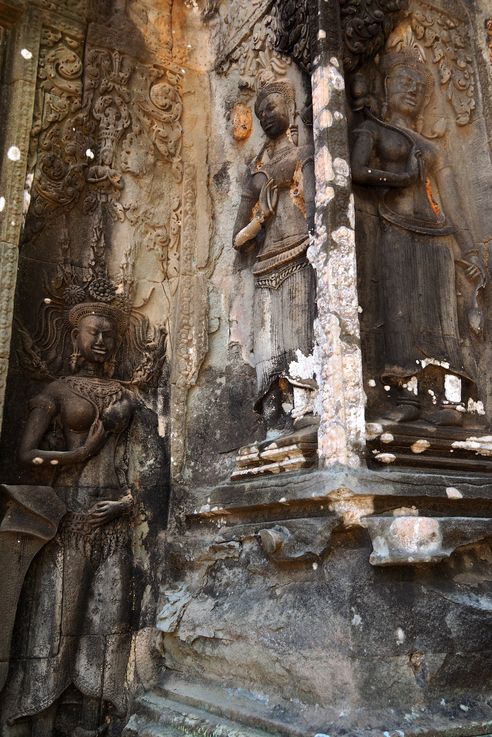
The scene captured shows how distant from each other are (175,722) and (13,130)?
432 centimetres

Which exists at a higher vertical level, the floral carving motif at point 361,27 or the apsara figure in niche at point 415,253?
the floral carving motif at point 361,27

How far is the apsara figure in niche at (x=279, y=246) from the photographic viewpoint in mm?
4832

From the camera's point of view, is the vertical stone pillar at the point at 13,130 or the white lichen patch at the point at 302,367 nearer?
the white lichen patch at the point at 302,367

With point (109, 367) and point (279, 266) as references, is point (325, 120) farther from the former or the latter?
point (109, 367)

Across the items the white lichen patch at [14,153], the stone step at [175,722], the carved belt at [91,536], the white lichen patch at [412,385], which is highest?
the white lichen patch at [14,153]

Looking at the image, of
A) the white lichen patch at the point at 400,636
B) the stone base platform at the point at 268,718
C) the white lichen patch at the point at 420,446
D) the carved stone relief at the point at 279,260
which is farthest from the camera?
the carved stone relief at the point at 279,260

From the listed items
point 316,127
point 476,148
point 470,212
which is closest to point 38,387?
point 316,127

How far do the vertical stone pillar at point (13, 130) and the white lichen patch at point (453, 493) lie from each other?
2.93m

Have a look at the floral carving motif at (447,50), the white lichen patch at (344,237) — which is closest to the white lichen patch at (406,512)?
the white lichen patch at (344,237)

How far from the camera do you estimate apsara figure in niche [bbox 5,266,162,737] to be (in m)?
4.62

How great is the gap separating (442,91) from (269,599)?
13.7ft

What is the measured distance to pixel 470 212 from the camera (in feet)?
17.5

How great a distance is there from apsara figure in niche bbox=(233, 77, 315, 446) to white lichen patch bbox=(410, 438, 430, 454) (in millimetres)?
641

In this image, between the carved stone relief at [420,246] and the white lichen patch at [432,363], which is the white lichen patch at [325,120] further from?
the white lichen patch at [432,363]
